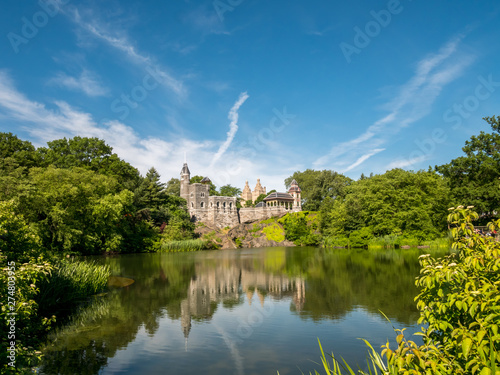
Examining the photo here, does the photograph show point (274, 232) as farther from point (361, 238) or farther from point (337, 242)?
point (361, 238)

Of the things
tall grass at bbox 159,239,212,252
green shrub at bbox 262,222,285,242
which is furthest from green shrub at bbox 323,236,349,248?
tall grass at bbox 159,239,212,252

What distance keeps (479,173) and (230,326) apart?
32.6 metres

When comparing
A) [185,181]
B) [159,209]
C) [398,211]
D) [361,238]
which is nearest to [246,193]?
[185,181]

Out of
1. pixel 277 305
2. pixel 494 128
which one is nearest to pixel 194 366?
pixel 277 305

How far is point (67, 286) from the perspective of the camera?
11.5 m

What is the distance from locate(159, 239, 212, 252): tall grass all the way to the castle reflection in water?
23.0m

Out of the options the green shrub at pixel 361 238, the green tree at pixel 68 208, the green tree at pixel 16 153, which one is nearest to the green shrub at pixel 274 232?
the green shrub at pixel 361 238

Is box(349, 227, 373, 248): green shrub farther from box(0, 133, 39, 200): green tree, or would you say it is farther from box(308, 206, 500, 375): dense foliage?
box(308, 206, 500, 375): dense foliage

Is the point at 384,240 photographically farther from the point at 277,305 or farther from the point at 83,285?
the point at 83,285

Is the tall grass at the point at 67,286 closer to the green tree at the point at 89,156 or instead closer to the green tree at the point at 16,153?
the green tree at the point at 16,153

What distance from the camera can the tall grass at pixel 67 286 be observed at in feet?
33.0

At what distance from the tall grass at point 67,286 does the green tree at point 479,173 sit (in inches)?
1240

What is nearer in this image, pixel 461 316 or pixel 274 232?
pixel 461 316

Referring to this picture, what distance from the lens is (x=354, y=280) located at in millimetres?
16047
